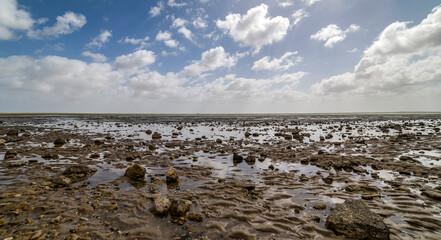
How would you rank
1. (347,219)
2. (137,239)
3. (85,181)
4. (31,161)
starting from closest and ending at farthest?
(137,239)
(347,219)
(85,181)
(31,161)

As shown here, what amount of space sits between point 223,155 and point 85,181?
29.0ft

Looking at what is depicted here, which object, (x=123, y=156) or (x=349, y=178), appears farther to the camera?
(x=123, y=156)

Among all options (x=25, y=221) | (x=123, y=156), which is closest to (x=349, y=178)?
(x=25, y=221)

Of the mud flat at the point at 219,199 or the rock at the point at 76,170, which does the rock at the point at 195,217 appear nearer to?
the mud flat at the point at 219,199

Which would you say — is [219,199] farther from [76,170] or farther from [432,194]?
[432,194]

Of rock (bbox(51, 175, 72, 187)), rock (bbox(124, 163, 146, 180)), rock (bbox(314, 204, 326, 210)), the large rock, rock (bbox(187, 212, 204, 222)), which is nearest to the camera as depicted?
the large rock

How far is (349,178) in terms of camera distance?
30.0ft

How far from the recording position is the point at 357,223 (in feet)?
16.1

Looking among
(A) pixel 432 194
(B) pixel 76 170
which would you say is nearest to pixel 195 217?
(B) pixel 76 170

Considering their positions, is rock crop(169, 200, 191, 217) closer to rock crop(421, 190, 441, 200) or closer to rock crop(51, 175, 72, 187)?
rock crop(51, 175, 72, 187)

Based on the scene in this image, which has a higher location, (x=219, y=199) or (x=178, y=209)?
(x=178, y=209)

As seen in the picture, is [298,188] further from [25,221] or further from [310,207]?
[25,221]

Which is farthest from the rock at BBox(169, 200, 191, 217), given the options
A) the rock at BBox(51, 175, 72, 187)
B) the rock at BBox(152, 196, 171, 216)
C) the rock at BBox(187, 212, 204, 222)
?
the rock at BBox(51, 175, 72, 187)

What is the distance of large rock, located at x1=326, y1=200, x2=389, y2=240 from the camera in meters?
4.73
